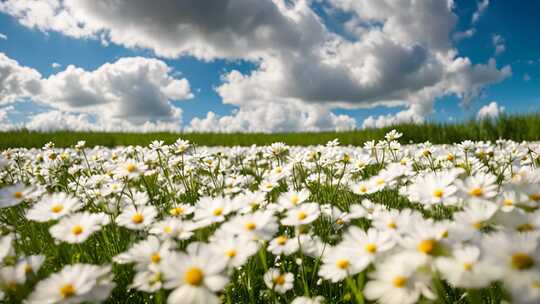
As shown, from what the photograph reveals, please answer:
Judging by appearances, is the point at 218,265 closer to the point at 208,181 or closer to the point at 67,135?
the point at 208,181

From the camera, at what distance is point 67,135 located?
13719 millimetres

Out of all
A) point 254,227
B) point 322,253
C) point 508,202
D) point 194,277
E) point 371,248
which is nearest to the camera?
point 194,277

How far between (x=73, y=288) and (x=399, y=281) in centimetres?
100

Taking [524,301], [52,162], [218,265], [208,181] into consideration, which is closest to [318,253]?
[218,265]

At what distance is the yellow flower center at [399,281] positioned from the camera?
3.57 ft

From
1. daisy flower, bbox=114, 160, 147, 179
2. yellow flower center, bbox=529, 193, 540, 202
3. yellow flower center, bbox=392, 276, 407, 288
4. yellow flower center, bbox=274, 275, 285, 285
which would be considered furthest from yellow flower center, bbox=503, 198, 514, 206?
daisy flower, bbox=114, 160, 147, 179

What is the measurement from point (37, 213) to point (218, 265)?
110 cm

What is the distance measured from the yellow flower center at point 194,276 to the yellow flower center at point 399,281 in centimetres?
58

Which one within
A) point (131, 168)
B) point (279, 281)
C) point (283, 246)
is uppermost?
point (131, 168)

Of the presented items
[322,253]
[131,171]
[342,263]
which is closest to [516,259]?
[342,263]

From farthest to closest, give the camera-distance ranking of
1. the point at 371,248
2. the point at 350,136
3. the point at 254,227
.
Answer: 1. the point at 350,136
2. the point at 254,227
3. the point at 371,248

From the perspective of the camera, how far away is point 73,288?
1151 millimetres

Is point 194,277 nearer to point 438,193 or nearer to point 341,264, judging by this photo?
point 341,264

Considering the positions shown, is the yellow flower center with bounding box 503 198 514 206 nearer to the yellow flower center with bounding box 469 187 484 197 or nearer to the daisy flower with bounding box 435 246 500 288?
the yellow flower center with bounding box 469 187 484 197
